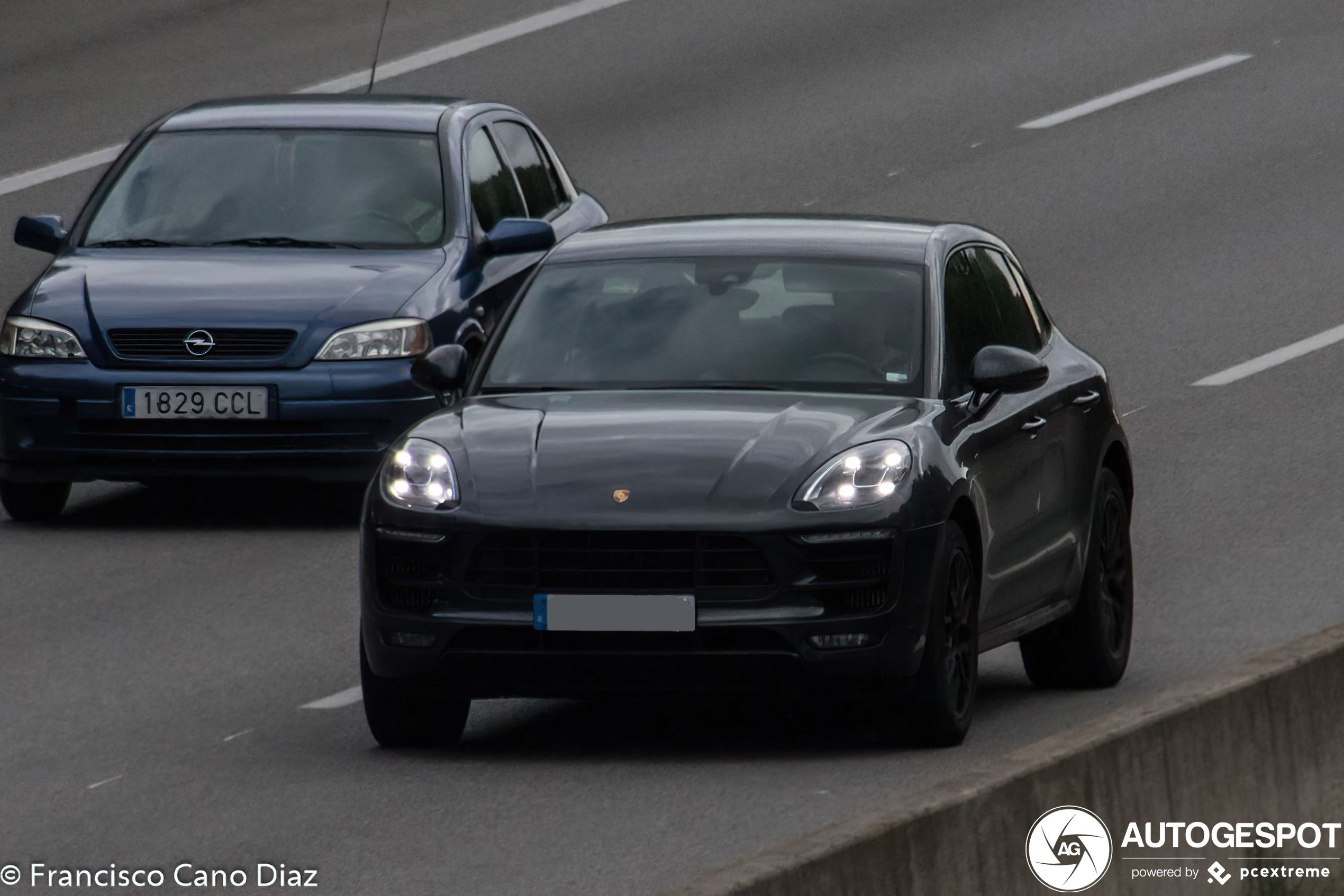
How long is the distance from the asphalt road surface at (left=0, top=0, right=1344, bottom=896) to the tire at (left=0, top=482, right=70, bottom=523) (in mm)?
231

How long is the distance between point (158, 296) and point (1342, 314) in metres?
8.25

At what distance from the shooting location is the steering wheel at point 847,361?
9.01m

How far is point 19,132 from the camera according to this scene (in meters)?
24.9

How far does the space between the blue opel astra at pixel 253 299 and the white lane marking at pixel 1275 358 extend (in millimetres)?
4400

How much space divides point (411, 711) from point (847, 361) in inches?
67.9

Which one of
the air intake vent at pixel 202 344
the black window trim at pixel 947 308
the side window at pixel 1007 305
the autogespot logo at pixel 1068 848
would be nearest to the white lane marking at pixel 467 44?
the air intake vent at pixel 202 344

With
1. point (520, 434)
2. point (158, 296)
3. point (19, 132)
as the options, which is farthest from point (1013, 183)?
point (520, 434)

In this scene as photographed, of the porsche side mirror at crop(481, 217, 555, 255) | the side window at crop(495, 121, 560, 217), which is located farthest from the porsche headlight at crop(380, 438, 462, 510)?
the side window at crop(495, 121, 560, 217)

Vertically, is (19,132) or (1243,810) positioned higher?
(1243,810)

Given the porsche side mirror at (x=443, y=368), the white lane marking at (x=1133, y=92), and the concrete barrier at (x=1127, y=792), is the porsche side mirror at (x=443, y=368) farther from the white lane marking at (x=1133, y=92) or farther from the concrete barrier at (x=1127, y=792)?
the white lane marking at (x=1133, y=92)

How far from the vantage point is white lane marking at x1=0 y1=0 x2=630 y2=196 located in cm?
2347

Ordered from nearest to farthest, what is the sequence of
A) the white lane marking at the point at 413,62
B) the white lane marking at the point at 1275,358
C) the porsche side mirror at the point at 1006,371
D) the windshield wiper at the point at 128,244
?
the porsche side mirror at the point at 1006,371, the windshield wiper at the point at 128,244, the white lane marking at the point at 1275,358, the white lane marking at the point at 413,62

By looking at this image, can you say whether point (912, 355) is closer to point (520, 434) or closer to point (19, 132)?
point (520, 434)

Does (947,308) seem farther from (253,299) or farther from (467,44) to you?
(467,44)
